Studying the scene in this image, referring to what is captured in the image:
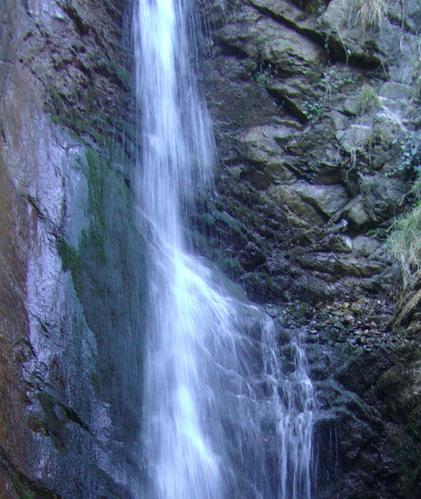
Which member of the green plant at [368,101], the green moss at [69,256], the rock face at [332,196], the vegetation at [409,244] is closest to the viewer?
the green moss at [69,256]

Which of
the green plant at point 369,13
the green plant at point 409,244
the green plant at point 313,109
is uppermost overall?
the green plant at point 369,13

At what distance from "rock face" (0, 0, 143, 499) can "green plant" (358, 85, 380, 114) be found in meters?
3.06

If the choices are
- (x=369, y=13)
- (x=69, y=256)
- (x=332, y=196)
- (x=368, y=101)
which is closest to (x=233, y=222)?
(x=332, y=196)

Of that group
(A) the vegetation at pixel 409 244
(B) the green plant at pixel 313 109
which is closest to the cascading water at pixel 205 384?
(A) the vegetation at pixel 409 244

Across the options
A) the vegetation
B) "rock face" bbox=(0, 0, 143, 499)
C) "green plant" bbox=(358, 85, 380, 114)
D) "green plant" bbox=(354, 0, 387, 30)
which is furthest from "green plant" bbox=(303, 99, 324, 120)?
"rock face" bbox=(0, 0, 143, 499)

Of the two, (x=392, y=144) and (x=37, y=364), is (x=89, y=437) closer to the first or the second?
(x=37, y=364)

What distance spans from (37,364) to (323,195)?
405 cm

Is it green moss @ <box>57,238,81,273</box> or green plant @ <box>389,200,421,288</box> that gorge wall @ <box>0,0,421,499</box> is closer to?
green moss @ <box>57,238,81,273</box>

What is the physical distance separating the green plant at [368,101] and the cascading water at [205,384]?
2.28m

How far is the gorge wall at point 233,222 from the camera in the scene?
12.6 feet

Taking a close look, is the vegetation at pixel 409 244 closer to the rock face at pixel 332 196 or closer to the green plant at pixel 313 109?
the rock face at pixel 332 196

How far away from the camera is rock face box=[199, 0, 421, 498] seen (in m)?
5.34

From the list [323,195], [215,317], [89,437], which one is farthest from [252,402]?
[323,195]

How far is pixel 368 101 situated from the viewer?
7.11 m
